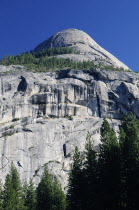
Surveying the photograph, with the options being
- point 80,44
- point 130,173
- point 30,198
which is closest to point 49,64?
point 80,44

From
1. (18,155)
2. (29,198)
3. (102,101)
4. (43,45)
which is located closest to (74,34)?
(43,45)

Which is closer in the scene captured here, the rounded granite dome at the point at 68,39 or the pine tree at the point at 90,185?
the pine tree at the point at 90,185

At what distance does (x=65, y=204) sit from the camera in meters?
50.0

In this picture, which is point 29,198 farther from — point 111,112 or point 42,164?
point 111,112

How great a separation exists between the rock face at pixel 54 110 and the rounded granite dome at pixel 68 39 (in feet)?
225

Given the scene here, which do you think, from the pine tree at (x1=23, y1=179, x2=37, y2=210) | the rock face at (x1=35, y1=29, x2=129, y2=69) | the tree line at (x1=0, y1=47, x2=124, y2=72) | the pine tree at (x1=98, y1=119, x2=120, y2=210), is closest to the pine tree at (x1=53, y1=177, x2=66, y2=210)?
the pine tree at (x1=23, y1=179, x2=37, y2=210)

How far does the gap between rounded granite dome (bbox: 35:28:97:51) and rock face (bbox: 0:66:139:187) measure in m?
68.6

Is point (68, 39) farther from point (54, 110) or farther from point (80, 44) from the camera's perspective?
point (54, 110)

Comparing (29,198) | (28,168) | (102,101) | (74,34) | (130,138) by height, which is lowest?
(29,198)

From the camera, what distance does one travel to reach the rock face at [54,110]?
7331cm

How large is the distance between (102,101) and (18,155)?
100ft

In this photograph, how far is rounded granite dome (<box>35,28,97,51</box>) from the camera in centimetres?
16412

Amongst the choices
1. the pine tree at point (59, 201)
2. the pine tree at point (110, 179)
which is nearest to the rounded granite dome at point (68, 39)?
the pine tree at point (59, 201)

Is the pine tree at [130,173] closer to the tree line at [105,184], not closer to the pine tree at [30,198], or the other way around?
the tree line at [105,184]
